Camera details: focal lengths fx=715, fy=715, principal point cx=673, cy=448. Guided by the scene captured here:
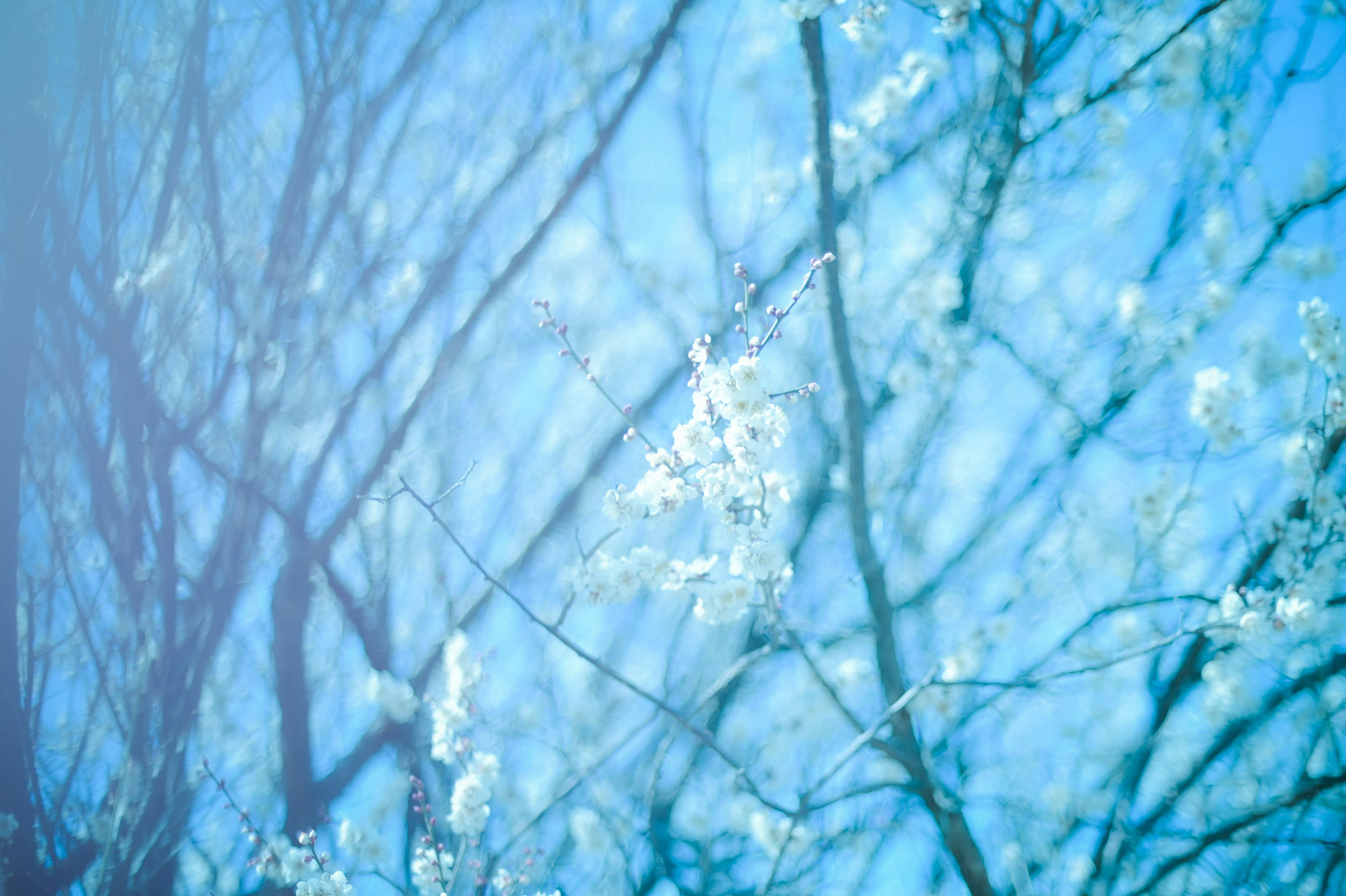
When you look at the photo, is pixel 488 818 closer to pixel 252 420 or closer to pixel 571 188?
pixel 252 420

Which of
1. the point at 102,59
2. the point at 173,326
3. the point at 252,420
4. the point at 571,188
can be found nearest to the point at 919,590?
the point at 571,188

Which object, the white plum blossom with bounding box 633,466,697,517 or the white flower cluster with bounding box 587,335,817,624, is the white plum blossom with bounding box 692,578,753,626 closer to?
the white flower cluster with bounding box 587,335,817,624

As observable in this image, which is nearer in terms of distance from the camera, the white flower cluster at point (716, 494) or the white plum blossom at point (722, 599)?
the white flower cluster at point (716, 494)

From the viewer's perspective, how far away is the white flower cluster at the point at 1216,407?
1996mm

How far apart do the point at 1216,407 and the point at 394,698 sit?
2.53 m

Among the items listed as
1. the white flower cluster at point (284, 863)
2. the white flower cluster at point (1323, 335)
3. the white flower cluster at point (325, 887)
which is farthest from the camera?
the white flower cluster at point (284, 863)

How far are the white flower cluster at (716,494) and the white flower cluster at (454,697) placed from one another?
2.47 ft

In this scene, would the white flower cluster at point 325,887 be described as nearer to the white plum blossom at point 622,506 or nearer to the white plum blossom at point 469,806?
the white plum blossom at point 469,806

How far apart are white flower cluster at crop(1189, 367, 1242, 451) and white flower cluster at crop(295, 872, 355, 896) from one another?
8.32 ft

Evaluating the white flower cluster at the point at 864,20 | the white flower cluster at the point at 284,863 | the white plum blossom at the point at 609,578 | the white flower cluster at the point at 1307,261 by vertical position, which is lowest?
the white flower cluster at the point at 284,863

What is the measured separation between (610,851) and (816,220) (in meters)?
1.93

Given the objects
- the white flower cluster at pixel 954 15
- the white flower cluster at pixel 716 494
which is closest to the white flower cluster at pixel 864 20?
the white flower cluster at pixel 954 15

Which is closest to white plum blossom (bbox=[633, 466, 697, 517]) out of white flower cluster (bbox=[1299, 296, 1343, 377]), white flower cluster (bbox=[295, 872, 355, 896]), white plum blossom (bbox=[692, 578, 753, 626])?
white plum blossom (bbox=[692, 578, 753, 626])

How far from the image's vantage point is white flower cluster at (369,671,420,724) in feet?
7.08
